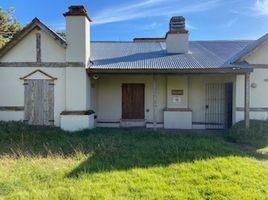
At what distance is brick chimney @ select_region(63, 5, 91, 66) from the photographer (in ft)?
39.7

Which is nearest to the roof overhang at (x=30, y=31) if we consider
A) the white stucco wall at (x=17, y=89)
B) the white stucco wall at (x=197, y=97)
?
the white stucco wall at (x=17, y=89)

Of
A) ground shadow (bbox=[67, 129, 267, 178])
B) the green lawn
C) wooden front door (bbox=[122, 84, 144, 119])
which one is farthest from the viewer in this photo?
wooden front door (bbox=[122, 84, 144, 119])

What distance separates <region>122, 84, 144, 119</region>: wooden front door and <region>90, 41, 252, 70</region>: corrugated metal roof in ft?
4.98

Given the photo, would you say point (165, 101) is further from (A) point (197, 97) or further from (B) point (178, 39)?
(B) point (178, 39)

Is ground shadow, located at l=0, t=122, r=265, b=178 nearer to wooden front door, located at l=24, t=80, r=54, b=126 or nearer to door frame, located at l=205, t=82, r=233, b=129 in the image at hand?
wooden front door, located at l=24, t=80, r=54, b=126

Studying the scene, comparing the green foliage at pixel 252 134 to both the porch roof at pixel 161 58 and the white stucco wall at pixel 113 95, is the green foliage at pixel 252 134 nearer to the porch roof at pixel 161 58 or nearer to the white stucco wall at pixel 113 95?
the porch roof at pixel 161 58

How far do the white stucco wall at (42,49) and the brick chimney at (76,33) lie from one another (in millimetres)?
464

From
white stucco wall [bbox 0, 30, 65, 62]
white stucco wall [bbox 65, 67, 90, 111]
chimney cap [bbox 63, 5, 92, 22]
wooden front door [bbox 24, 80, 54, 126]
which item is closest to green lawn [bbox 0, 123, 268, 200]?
wooden front door [bbox 24, 80, 54, 126]

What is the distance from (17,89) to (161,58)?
6774 millimetres

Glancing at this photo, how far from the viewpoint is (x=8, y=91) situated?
12.5 meters

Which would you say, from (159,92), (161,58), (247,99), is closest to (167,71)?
(161,58)

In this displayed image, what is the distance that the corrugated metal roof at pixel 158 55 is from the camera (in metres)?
12.6

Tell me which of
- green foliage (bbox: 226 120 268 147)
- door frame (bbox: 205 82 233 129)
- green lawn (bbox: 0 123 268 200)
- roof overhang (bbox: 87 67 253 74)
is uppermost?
roof overhang (bbox: 87 67 253 74)

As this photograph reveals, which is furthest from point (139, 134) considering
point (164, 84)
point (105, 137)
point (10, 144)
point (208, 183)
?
point (208, 183)
